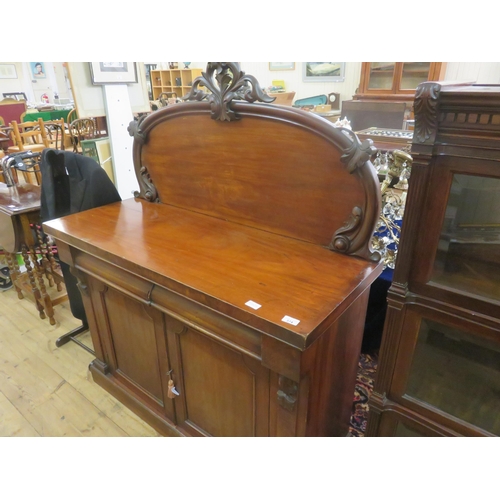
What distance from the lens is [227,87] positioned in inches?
48.6

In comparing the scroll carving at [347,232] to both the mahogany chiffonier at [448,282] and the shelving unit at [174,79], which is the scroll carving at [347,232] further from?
the shelving unit at [174,79]

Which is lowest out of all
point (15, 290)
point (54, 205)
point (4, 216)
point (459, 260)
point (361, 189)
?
point (15, 290)

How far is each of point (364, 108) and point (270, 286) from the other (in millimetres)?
4266

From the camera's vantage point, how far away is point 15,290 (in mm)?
2752

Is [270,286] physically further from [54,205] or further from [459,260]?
[54,205]

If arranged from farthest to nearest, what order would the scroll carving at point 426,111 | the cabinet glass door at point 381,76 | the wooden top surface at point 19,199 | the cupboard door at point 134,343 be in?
the cabinet glass door at point 381,76, the wooden top surface at point 19,199, the cupboard door at point 134,343, the scroll carving at point 426,111

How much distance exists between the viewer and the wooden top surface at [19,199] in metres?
2.02

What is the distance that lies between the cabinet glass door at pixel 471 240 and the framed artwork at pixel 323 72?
5.25 meters

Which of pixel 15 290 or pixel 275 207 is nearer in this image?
pixel 275 207

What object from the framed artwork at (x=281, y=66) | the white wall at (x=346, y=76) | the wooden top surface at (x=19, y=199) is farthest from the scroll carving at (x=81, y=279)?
the framed artwork at (x=281, y=66)

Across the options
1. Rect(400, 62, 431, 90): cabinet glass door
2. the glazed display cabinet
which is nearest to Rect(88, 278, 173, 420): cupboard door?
the glazed display cabinet

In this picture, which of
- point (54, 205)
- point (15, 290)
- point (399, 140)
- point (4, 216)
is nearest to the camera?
point (54, 205)

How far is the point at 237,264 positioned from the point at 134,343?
0.69 metres

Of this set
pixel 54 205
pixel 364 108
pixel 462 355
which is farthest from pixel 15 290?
pixel 364 108
